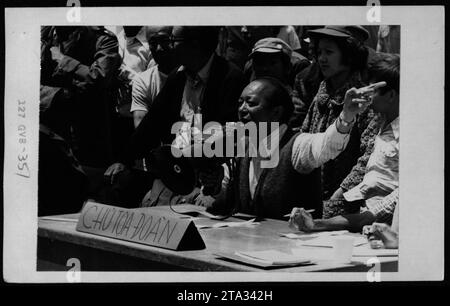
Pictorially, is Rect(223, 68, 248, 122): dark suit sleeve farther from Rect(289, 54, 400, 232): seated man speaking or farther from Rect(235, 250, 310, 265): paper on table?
Rect(235, 250, 310, 265): paper on table

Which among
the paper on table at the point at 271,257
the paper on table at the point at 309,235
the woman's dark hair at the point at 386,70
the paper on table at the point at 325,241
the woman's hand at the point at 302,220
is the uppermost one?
the woman's dark hair at the point at 386,70

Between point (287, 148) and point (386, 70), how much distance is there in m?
0.65

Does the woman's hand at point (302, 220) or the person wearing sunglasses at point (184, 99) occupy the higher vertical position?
the person wearing sunglasses at point (184, 99)

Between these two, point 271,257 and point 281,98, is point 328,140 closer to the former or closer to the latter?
point 281,98

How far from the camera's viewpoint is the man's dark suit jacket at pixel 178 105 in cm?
482

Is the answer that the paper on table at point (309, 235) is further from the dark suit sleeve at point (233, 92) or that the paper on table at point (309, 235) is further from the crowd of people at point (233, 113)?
the dark suit sleeve at point (233, 92)

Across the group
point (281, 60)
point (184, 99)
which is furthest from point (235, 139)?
point (281, 60)

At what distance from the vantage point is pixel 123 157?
16.0 feet

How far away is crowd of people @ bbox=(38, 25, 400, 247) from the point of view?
477 cm

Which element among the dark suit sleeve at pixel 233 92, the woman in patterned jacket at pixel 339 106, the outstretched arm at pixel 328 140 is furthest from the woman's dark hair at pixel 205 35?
the outstretched arm at pixel 328 140
